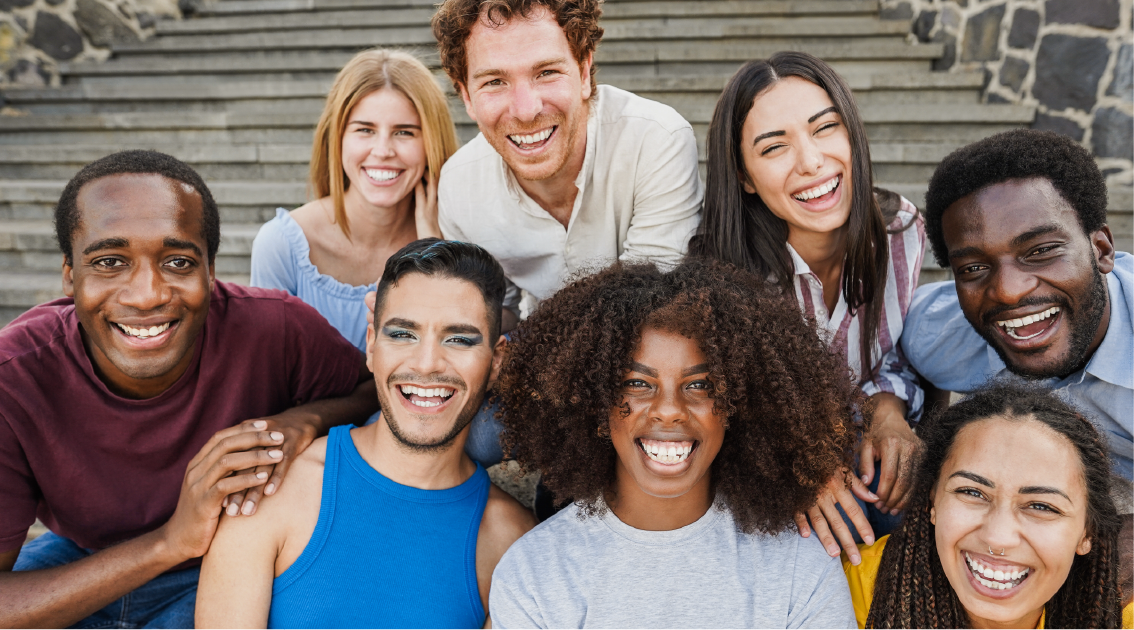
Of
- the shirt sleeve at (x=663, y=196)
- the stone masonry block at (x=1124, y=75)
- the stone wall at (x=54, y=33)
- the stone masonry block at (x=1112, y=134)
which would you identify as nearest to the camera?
the shirt sleeve at (x=663, y=196)

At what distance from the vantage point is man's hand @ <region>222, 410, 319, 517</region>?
2.11 metres

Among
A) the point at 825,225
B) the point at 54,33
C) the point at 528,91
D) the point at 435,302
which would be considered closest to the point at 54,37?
the point at 54,33

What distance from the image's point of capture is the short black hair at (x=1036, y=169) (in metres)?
2.37

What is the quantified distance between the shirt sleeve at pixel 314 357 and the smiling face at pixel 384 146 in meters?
0.75

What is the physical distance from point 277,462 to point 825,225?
1.95m

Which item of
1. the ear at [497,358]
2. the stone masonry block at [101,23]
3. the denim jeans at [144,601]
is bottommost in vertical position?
the denim jeans at [144,601]

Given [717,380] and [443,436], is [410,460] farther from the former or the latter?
[717,380]

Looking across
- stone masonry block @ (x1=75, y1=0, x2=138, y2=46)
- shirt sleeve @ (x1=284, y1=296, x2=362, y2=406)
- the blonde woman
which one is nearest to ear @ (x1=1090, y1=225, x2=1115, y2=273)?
the blonde woman

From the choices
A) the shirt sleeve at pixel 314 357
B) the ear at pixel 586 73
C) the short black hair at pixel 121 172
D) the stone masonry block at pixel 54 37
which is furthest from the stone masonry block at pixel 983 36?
the stone masonry block at pixel 54 37

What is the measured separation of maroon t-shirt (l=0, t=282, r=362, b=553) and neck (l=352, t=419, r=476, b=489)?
48 centimetres

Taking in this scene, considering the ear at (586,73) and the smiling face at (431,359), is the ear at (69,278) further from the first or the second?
the ear at (586,73)

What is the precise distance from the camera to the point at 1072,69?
4.52 meters

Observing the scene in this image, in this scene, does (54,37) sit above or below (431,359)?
above

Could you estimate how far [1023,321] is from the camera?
234cm
